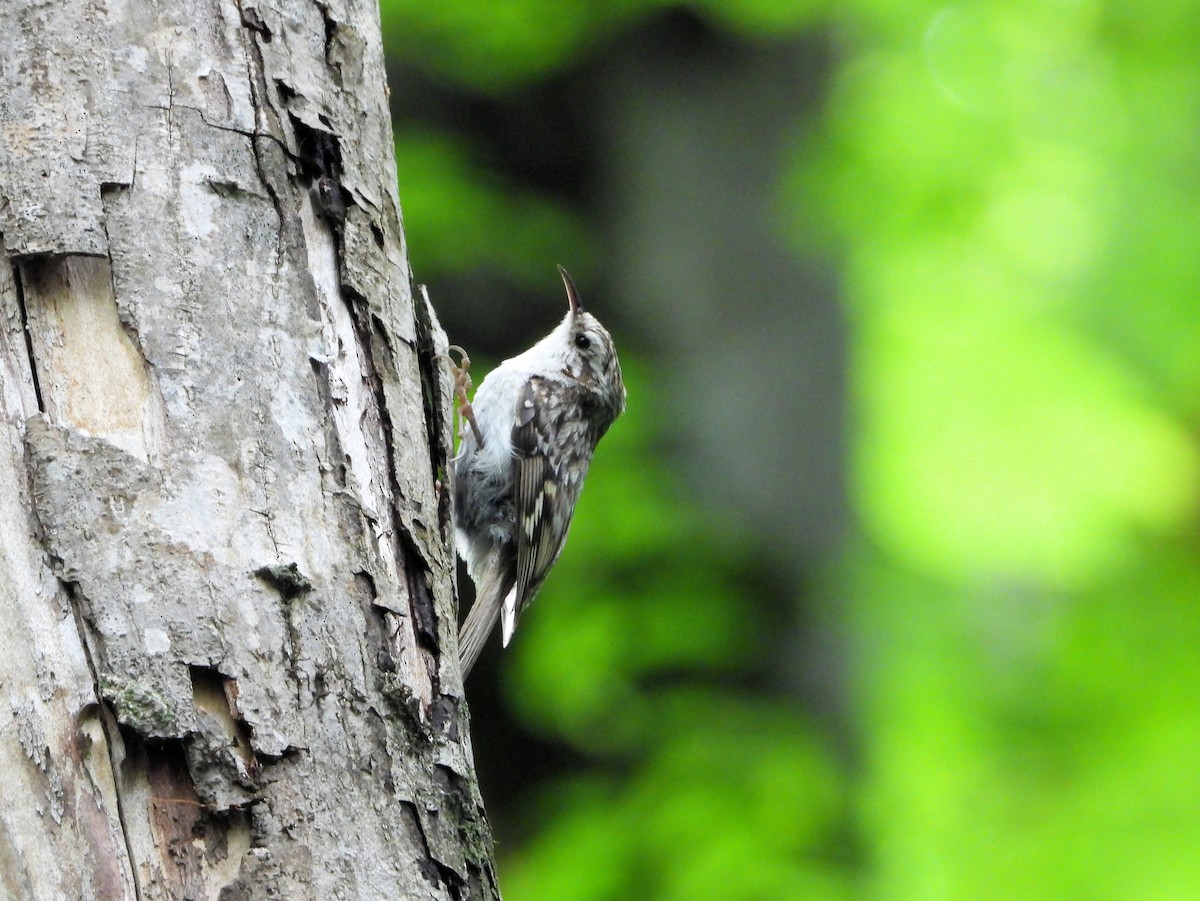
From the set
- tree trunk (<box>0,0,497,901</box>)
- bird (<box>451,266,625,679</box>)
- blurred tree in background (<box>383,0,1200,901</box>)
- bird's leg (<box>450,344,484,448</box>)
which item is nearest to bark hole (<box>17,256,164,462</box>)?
tree trunk (<box>0,0,497,901</box>)

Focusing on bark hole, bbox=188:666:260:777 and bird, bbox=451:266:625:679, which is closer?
bark hole, bbox=188:666:260:777

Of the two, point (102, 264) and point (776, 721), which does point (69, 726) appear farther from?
point (776, 721)

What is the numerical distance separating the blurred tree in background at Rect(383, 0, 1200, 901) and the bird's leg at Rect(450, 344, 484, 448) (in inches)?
14.4

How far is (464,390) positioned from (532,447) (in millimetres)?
548

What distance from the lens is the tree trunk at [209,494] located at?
1275 mm

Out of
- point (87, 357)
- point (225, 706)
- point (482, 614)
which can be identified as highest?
point (87, 357)

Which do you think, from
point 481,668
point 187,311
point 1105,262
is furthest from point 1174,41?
point 187,311

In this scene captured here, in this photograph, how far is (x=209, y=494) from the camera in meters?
1.40

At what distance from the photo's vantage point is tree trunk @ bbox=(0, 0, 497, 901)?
128 centimetres

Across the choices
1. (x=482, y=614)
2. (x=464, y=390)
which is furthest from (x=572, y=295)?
(x=482, y=614)

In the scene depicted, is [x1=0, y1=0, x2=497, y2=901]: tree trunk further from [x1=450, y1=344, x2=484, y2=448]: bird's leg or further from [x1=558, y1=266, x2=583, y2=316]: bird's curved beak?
[x1=558, y1=266, x2=583, y2=316]: bird's curved beak

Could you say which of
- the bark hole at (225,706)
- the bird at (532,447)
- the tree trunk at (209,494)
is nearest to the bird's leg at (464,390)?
the bird at (532,447)

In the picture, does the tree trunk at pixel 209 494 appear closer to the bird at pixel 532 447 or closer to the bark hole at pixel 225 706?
the bark hole at pixel 225 706

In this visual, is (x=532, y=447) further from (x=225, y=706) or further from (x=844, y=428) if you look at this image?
(x=225, y=706)
